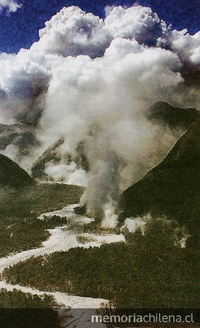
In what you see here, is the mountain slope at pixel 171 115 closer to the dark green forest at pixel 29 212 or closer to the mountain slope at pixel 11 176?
the dark green forest at pixel 29 212

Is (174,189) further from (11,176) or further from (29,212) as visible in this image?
(11,176)

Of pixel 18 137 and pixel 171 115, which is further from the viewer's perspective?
pixel 18 137

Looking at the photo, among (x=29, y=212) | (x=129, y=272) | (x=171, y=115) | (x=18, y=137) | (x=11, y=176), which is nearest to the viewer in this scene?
(x=129, y=272)

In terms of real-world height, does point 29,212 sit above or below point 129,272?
above

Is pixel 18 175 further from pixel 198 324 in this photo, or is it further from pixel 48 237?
pixel 198 324

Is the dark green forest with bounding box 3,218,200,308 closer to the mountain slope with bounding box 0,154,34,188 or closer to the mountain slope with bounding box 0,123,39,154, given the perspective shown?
the mountain slope with bounding box 0,154,34,188

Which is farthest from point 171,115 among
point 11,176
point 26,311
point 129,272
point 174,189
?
point 26,311

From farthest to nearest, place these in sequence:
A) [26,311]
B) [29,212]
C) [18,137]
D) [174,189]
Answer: [18,137], [29,212], [174,189], [26,311]

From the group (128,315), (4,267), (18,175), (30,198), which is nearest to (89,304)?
(128,315)
